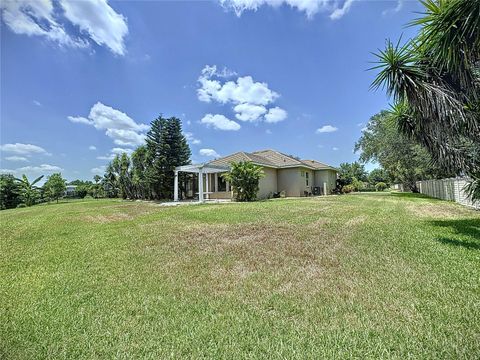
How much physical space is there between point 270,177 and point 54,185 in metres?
31.1

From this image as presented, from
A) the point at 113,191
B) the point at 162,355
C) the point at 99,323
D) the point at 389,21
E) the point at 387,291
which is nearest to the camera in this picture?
the point at 162,355

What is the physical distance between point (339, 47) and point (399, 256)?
1621 cm

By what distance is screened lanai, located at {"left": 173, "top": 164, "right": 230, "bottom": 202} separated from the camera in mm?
22141

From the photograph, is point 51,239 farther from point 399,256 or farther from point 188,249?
point 399,256

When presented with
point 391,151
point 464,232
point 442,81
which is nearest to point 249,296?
point 464,232

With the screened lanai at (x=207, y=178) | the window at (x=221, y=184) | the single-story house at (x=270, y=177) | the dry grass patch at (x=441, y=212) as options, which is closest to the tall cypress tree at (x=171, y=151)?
the single-story house at (x=270, y=177)

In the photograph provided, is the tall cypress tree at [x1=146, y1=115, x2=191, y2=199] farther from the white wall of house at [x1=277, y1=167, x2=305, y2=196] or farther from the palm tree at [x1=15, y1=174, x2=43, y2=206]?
the palm tree at [x1=15, y1=174, x2=43, y2=206]

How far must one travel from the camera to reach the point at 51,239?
9.06m

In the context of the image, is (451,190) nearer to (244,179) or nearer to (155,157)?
(244,179)

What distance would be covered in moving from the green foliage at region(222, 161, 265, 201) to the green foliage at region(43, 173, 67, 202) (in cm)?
2935

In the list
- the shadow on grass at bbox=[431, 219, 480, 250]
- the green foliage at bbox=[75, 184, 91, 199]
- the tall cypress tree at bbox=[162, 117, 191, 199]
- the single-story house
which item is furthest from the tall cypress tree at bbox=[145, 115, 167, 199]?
the green foliage at bbox=[75, 184, 91, 199]

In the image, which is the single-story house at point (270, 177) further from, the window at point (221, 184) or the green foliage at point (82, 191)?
the green foliage at point (82, 191)

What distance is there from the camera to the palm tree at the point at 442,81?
7078 millimetres

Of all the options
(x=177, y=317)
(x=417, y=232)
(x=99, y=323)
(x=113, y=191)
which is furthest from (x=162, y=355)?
(x=113, y=191)
